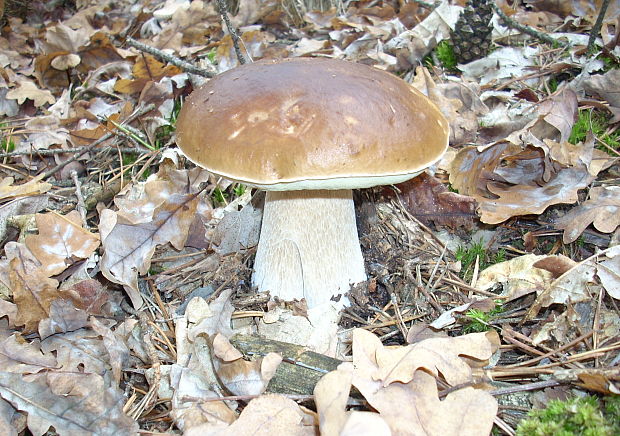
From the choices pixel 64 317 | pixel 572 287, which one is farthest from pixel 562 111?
pixel 64 317

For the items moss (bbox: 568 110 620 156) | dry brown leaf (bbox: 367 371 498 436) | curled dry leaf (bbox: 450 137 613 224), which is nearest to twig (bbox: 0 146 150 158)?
curled dry leaf (bbox: 450 137 613 224)

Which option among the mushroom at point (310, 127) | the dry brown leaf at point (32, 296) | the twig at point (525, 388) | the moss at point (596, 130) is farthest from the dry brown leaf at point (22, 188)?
the moss at point (596, 130)

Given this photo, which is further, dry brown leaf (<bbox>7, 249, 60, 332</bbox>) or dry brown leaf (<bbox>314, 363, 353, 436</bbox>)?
dry brown leaf (<bbox>7, 249, 60, 332</bbox>)

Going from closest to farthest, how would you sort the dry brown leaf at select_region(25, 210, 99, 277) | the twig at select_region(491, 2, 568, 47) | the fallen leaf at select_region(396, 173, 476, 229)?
the dry brown leaf at select_region(25, 210, 99, 277)
the fallen leaf at select_region(396, 173, 476, 229)
the twig at select_region(491, 2, 568, 47)

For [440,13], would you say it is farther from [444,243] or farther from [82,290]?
[82,290]

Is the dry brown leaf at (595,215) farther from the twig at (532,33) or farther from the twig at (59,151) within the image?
Answer: the twig at (59,151)

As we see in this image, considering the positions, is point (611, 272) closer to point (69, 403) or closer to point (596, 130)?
point (596, 130)

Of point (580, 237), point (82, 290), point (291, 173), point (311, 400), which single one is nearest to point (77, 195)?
point (82, 290)

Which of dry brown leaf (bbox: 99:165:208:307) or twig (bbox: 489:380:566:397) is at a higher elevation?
twig (bbox: 489:380:566:397)

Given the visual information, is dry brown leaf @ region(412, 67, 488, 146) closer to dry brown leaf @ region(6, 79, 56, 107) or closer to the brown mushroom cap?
the brown mushroom cap
